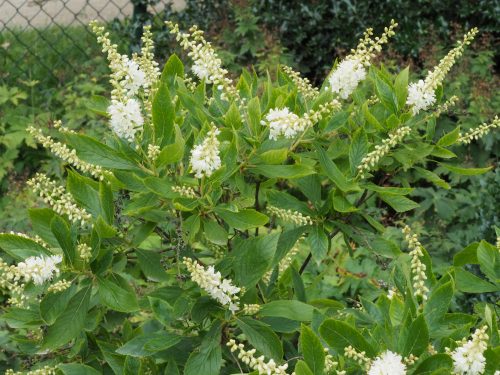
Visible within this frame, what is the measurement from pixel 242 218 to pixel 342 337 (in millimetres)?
430

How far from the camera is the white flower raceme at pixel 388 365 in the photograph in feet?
5.05

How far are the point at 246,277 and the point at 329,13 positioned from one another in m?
4.35

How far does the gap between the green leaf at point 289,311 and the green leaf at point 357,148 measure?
1.26 ft

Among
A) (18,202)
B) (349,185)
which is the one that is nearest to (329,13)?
(18,202)

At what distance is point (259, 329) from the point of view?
1982 millimetres

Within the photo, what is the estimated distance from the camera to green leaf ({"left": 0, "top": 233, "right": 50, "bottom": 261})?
77.2 inches

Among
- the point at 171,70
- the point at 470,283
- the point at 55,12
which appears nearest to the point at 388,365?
the point at 470,283

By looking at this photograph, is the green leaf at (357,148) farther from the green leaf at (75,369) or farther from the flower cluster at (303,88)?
the green leaf at (75,369)

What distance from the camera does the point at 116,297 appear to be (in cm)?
A: 196

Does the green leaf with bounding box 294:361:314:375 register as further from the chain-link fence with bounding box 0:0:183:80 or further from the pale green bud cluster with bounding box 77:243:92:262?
the chain-link fence with bounding box 0:0:183:80

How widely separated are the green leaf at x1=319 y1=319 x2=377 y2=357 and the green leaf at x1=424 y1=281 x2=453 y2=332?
167 millimetres

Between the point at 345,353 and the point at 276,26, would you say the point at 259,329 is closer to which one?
the point at 345,353

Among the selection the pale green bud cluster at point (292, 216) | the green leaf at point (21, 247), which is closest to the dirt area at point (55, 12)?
the pale green bud cluster at point (292, 216)

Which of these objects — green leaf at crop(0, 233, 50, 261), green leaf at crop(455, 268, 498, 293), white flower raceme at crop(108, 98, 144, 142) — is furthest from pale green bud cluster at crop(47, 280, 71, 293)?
green leaf at crop(455, 268, 498, 293)
